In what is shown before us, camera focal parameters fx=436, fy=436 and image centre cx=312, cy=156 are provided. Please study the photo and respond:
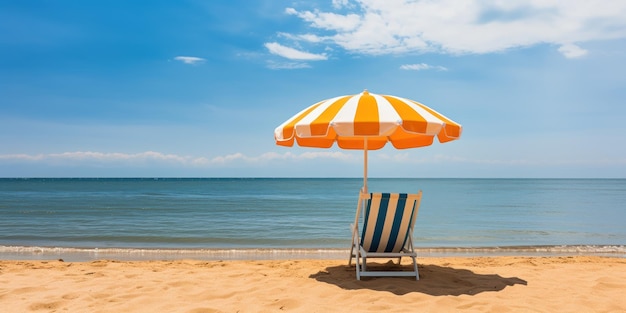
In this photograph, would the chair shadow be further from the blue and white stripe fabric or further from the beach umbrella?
the beach umbrella

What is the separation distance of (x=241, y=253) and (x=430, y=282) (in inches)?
193

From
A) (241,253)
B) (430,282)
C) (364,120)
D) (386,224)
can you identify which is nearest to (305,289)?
(386,224)

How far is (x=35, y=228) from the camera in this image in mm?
13547

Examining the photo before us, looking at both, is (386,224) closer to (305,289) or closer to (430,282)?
(430,282)

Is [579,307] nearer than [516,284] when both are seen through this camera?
Yes

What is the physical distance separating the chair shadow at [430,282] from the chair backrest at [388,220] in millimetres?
410

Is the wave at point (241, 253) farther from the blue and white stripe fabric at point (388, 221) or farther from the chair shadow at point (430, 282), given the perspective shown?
the blue and white stripe fabric at point (388, 221)

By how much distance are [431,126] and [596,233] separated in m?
11.5

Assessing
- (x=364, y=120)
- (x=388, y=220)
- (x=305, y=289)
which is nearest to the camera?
(x=364, y=120)

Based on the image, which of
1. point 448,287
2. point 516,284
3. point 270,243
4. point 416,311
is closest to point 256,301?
point 416,311

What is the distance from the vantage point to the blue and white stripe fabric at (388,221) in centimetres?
480

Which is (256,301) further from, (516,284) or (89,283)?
(516,284)

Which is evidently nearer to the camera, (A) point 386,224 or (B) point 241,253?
(A) point 386,224

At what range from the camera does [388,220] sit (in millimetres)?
4938
